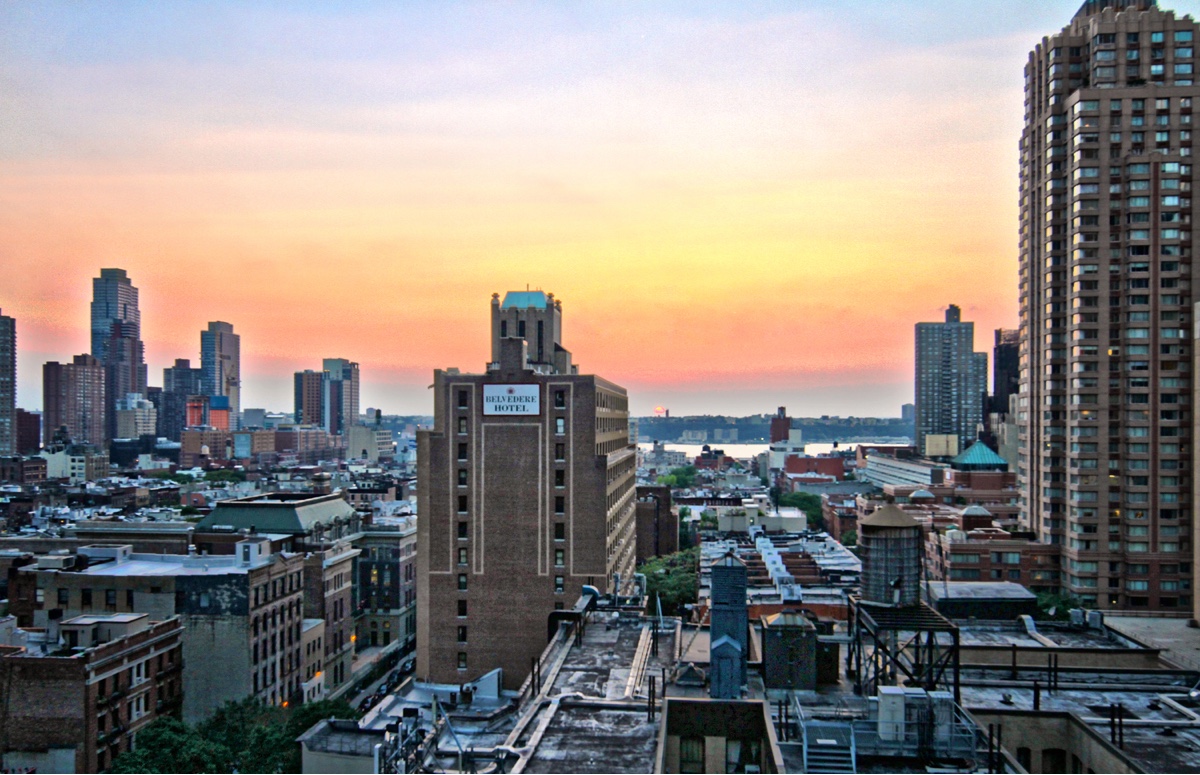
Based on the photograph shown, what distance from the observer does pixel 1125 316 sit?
267ft

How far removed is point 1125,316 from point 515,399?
56.2m

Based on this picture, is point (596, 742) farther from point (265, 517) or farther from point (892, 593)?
point (265, 517)

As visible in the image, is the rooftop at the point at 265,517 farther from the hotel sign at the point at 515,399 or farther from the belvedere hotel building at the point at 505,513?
the hotel sign at the point at 515,399

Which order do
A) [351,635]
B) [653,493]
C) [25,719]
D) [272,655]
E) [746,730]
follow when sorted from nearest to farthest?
[746,730] → [25,719] → [272,655] → [351,635] → [653,493]

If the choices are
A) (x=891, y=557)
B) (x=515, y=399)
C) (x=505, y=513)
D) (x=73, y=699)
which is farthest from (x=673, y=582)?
(x=891, y=557)

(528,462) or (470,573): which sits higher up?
(528,462)

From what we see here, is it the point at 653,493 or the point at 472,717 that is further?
the point at 653,493

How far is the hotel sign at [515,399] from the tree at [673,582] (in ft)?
62.6

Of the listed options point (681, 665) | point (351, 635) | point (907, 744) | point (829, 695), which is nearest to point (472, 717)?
point (681, 665)

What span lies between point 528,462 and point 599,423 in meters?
6.37

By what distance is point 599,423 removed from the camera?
68062 millimetres

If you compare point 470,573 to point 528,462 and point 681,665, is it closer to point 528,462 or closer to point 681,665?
point 528,462

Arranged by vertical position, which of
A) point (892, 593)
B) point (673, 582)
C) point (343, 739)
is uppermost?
point (892, 593)

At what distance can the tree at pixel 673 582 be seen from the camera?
81.3 meters
